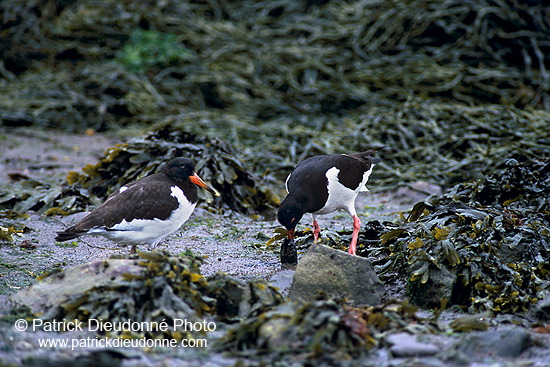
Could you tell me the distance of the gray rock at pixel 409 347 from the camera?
3354 mm

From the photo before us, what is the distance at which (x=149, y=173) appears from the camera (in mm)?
6902

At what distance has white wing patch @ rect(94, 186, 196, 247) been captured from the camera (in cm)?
497

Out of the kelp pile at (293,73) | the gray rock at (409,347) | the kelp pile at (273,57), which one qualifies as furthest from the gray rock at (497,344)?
the kelp pile at (273,57)

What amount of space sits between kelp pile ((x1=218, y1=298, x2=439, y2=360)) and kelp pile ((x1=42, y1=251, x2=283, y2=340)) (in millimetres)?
273

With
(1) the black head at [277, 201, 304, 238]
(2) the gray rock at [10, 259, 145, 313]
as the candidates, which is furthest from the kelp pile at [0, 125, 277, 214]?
(2) the gray rock at [10, 259, 145, 313]

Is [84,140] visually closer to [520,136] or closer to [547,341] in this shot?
[520,136]

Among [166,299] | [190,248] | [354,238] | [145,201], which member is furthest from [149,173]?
[166,299]

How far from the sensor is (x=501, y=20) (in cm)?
1038

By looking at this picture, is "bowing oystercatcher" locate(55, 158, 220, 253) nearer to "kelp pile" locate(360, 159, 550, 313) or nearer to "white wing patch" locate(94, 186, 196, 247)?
"white wing patch" locate(94, 186, 196, 247)

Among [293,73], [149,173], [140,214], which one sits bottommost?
[149,173]

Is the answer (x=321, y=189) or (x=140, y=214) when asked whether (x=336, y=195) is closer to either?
(x=321, y=189)

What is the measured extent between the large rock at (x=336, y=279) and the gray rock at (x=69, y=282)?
1086 millimetres

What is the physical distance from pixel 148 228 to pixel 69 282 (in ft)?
3.56

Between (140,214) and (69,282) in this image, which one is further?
(140,214)
